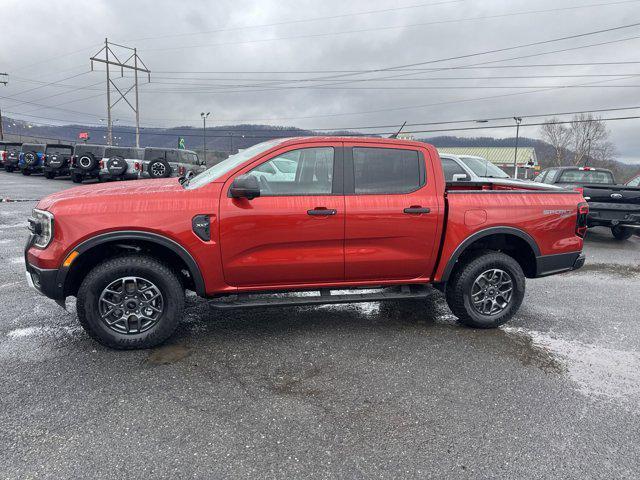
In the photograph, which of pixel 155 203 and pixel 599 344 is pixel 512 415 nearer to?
pixel 599 344

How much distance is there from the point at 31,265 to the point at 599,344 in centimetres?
518

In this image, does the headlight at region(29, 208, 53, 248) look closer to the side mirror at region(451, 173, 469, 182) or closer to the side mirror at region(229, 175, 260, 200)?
the side mirror at region(229, 175, 260, 200)

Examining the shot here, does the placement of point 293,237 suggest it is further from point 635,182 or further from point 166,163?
point 166,163

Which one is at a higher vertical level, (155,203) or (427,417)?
(155,203)

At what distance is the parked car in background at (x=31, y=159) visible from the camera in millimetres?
24844

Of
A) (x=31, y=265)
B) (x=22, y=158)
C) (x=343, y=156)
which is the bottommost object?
(x=31, y=265)

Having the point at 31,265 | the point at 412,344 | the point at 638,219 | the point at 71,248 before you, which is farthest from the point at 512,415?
the point at 638,219

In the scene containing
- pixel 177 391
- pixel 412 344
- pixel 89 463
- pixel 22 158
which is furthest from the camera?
pixel 22 158

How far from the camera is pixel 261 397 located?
9.85ft

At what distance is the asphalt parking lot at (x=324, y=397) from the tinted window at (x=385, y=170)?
1.42 metres

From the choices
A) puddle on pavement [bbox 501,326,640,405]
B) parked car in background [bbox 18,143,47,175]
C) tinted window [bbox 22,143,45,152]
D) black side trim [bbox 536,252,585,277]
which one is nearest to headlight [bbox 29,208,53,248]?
puddle on pavement [bbox 501,326,640,405]

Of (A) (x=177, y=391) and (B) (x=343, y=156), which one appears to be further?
(B) (x=343, y=156)

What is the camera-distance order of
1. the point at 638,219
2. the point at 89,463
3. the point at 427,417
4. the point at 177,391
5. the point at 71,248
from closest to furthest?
the point at 89,463
the point at 427,417
the point at 177,391
the point at 71,248
the point at 638,219

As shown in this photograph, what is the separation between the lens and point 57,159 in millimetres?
22703
